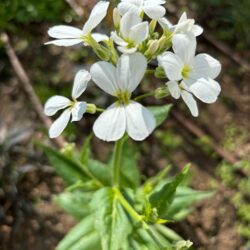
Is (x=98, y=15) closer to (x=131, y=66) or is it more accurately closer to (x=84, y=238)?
(x=131, y=66)

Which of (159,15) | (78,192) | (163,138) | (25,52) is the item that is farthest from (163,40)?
(25,52)

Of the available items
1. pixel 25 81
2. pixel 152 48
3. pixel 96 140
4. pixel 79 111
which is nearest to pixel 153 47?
pixel 152 48

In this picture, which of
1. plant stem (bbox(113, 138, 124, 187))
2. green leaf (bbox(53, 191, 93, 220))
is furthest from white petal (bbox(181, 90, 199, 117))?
green leaf (bbox(53, 191, 93, 220))

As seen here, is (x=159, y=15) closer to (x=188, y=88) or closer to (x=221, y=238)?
(x=188, y=88)

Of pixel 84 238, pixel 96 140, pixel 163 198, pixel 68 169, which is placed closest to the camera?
pixel 163 198

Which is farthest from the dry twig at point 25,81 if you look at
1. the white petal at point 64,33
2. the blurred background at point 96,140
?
the white petal at point 64,33

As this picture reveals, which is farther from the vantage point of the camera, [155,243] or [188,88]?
[155,243]
